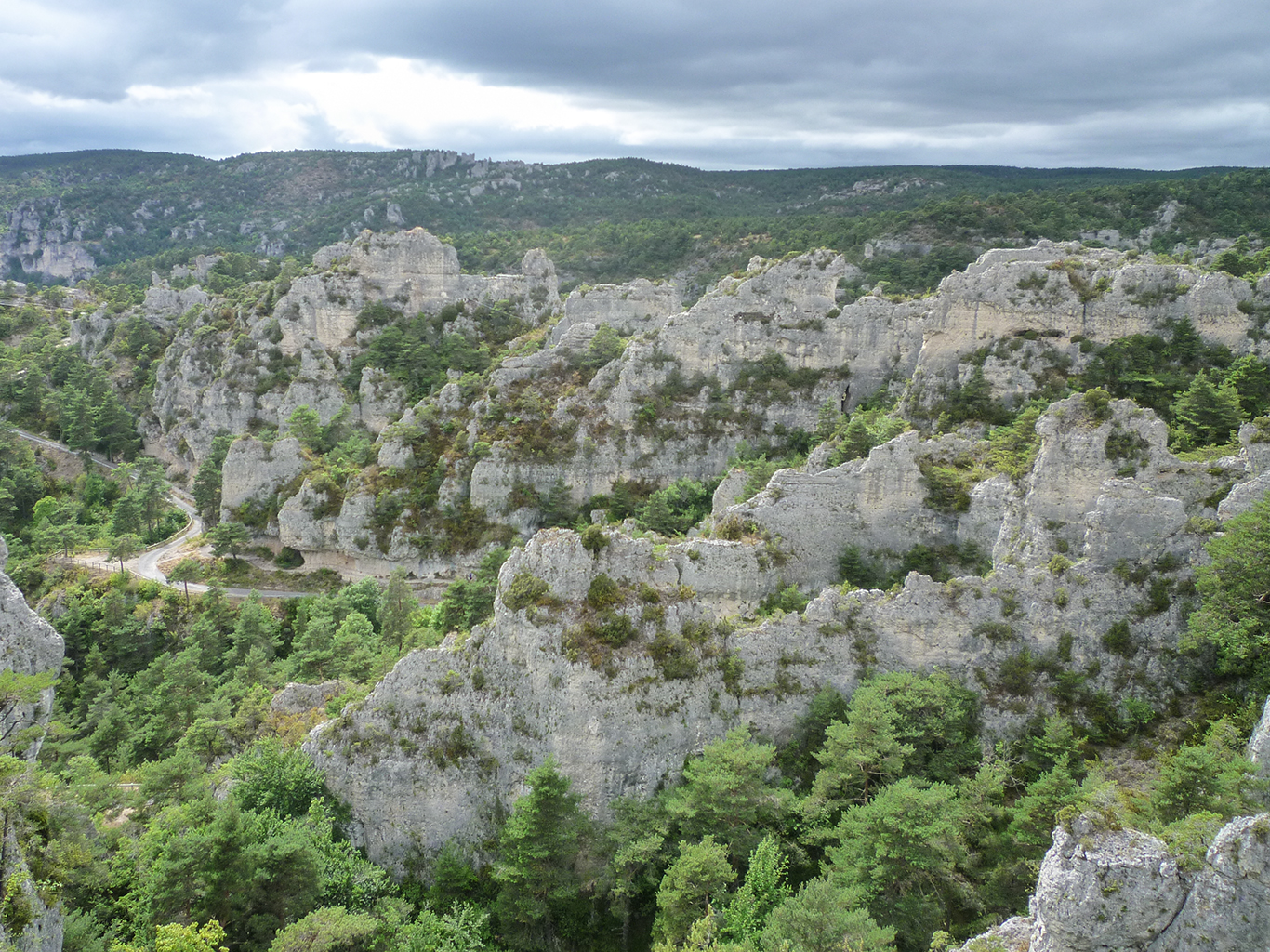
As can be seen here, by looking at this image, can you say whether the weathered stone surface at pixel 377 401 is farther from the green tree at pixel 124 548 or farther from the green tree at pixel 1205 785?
the green tree at pixel 1205 785

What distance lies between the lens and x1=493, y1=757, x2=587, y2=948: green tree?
66.2 feet

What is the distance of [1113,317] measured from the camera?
37.7 metres

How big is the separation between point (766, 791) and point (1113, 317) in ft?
99.6

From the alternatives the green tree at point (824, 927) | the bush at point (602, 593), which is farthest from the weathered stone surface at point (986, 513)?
the green tree at point (824, 927)

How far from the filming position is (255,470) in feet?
187

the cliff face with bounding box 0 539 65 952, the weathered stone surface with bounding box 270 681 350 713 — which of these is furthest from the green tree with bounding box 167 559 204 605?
the cliff face with bounding box 0 539 65 952

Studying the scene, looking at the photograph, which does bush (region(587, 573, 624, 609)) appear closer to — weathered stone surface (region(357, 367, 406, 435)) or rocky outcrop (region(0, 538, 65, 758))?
rocky outcrop (region(0, 538, 65, 758))

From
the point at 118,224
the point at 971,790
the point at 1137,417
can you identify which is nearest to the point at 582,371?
the point at 1137,417

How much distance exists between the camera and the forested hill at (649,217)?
93250 mm

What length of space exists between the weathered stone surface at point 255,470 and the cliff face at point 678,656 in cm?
3869

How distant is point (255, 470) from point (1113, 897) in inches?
2239

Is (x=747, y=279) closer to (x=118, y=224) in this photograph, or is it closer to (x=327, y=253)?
(x=327, y=253)

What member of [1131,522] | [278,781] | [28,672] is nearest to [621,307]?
[1131,522]

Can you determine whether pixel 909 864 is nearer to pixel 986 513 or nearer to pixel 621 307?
pixel 986 513
